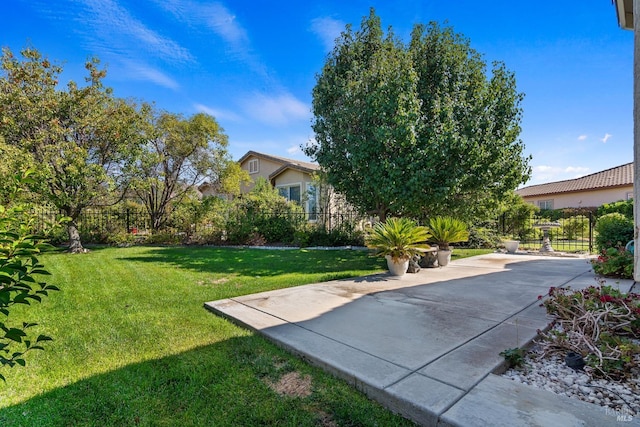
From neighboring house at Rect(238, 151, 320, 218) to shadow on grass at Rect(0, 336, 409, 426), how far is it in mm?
12239

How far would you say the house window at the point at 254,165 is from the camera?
21.7 meters

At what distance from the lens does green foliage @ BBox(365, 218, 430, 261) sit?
21.9 ft

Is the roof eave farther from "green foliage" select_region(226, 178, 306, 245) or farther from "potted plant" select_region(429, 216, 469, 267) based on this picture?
"green foliage" select_region(226, 178, 306, 245)

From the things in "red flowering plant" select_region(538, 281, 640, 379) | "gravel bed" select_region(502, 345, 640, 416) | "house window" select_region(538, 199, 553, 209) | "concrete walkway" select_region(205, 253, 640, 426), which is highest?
"house window" select_region(538, 199, 553, 209)

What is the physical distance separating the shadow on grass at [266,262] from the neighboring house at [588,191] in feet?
68.6

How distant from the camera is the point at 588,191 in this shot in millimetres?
22812

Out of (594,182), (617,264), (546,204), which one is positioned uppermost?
(594,182)

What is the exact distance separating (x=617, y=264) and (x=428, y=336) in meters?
5.23

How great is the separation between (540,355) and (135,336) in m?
4.14

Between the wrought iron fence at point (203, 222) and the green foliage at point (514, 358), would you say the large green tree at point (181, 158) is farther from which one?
the green foliage at point (514, 358)

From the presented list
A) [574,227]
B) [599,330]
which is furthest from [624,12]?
[574,227]

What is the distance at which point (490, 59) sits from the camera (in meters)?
9.55

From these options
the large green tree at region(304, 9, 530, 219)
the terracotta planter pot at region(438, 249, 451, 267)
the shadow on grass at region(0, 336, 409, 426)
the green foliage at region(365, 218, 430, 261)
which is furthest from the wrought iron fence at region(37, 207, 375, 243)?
the shadow on grass at region(0, 336, 409, 426)

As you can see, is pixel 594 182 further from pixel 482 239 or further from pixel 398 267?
pixel 398 267
